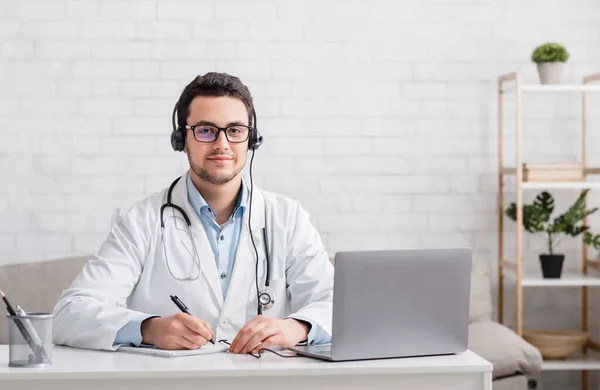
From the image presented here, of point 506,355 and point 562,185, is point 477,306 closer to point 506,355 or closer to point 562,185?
point 506,355

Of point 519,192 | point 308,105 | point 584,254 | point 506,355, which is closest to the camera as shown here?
point 506,355

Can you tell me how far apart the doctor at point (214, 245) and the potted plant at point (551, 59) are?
5.87 ft

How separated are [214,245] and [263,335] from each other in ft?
1.84

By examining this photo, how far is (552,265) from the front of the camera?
12.7ft

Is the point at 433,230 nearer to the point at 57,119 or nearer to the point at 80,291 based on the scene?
the point at 57,119

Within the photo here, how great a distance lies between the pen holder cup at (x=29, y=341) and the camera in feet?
5.73

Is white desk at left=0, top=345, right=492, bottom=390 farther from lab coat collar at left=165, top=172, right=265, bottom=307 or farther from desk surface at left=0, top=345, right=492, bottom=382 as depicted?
lab coat collar at left=165, top=172, right=265, bottom=307

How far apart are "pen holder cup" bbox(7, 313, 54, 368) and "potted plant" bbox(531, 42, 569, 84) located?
2744 millimetres

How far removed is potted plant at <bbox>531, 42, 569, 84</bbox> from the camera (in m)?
3.86

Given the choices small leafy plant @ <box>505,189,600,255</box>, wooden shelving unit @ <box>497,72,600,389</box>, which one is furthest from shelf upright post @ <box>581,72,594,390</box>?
small leafy plant @ <box>505,189,600,255</box>

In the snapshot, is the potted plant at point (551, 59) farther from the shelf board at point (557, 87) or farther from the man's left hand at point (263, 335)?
the man's left hand at point (263, 335)

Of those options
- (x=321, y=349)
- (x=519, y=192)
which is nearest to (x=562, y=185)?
(x=519, y=192)

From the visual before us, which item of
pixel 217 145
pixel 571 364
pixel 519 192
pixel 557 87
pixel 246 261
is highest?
pixel 557 87

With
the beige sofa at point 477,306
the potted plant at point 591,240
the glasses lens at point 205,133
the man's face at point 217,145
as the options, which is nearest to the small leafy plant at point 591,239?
the potted plant at point 591,240
